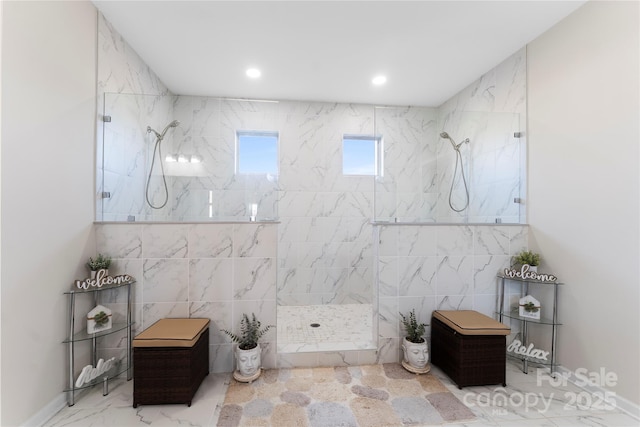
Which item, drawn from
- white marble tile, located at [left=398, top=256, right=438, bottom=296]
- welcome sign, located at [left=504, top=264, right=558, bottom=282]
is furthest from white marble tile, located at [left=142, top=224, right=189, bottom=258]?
welcome sign, located at [left=504, top=264, right=558, bottom=282]

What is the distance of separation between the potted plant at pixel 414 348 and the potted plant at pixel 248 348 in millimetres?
1099

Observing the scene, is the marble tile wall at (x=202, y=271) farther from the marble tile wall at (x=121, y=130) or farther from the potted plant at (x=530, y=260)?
the potted plant at (x=530, y=260)

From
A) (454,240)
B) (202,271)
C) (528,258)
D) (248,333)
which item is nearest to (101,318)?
(202,271)

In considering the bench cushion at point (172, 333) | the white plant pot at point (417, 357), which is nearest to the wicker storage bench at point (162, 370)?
the bench cushion at point (172, 333)

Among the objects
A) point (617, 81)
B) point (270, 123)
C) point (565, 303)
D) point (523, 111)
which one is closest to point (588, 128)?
point (617, 81)

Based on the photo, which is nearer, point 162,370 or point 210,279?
point 162,370

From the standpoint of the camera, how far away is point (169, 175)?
2.47 metres

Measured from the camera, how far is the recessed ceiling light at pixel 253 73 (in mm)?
2926

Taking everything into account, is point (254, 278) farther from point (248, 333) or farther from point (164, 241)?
point (164, 241)

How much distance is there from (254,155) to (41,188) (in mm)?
1554

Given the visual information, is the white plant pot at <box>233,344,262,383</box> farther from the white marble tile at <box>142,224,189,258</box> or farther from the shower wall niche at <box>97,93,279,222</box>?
the shower wall niche at <box>97,93,279,222</box>

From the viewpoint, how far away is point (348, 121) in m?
3.86

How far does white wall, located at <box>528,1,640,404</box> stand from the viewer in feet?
5.80

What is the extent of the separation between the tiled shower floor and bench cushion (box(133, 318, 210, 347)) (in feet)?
2.32
